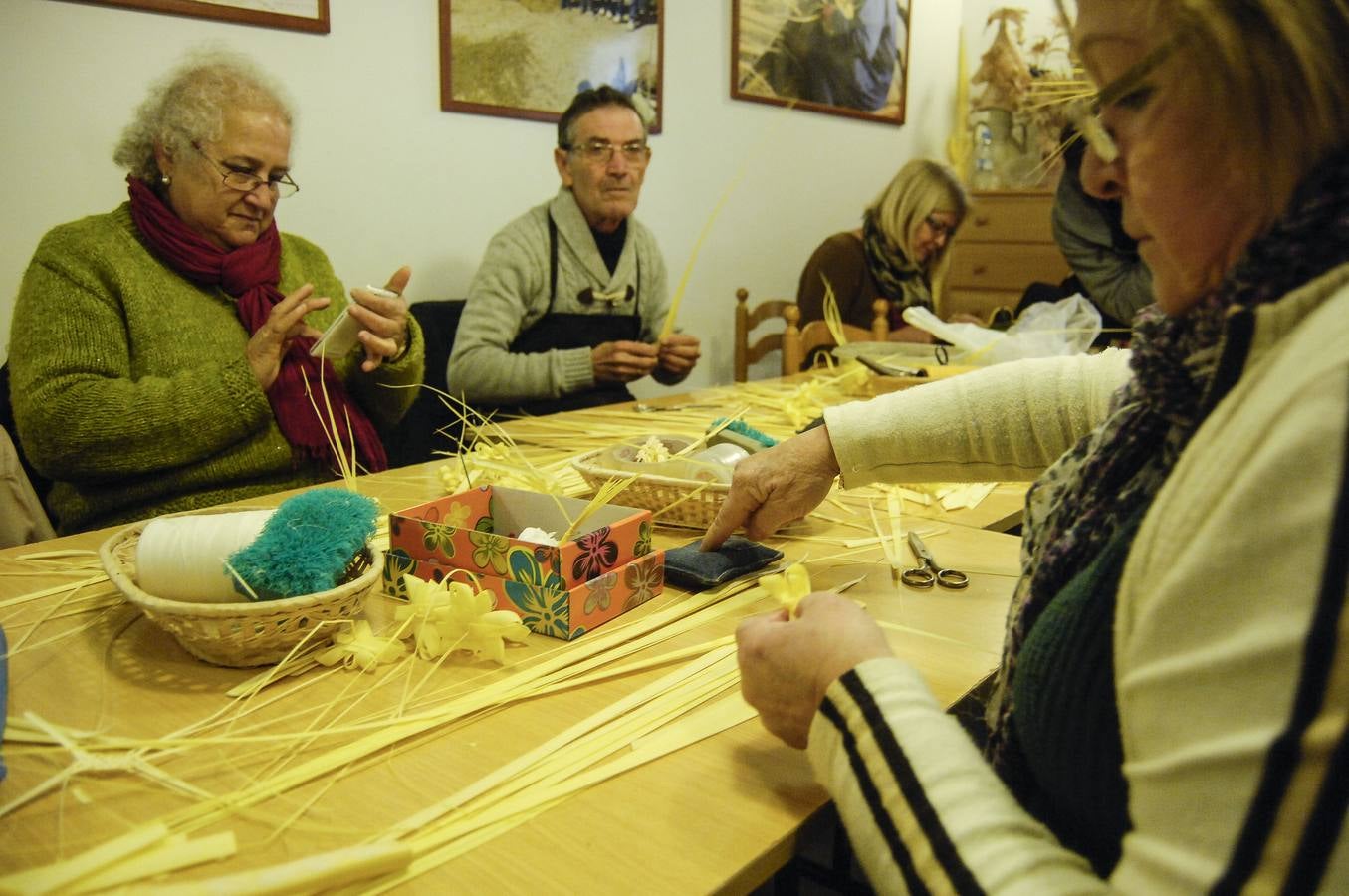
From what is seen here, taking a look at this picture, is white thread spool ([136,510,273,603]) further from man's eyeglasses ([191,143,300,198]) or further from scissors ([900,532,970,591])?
man's eyeglasses ([191,143,300,198])

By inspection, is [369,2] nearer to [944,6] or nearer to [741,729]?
[741,729]

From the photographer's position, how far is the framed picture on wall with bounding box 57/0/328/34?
2.41 m

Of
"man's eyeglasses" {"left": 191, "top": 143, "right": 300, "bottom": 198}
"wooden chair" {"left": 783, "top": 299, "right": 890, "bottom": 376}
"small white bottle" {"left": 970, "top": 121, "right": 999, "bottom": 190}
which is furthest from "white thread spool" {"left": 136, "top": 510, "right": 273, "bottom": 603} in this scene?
"small white bottle" {"left": 970, "top": 121, "right": 999, "bottom": 190}

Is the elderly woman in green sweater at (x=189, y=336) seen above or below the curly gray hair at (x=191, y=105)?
below

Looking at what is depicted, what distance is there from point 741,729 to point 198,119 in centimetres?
175

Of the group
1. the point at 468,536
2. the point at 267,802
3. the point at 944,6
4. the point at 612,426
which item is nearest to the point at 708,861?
the point at 267,802

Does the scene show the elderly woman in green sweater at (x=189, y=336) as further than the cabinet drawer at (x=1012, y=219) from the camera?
No

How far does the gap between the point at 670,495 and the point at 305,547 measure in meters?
0.54

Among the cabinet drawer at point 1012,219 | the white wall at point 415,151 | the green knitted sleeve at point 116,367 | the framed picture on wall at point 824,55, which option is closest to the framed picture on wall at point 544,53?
the white wall at point 415,151

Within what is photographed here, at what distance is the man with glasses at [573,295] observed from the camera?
259 centimetres

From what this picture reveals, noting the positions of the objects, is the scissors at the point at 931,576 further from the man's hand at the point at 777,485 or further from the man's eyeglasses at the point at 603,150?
the man's eyeglasses at the point at 603,150

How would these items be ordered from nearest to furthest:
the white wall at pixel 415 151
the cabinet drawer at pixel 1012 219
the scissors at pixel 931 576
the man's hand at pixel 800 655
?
1. the man's hand at pixel 800 655
2. the scissors at pixel 931 576
3. the white wall at pixel 415 151
4. the cabinet drawer at pixel 1012 219

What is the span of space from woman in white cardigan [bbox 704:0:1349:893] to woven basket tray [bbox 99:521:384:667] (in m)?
0.39

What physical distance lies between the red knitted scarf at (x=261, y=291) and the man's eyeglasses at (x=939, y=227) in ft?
8.58
